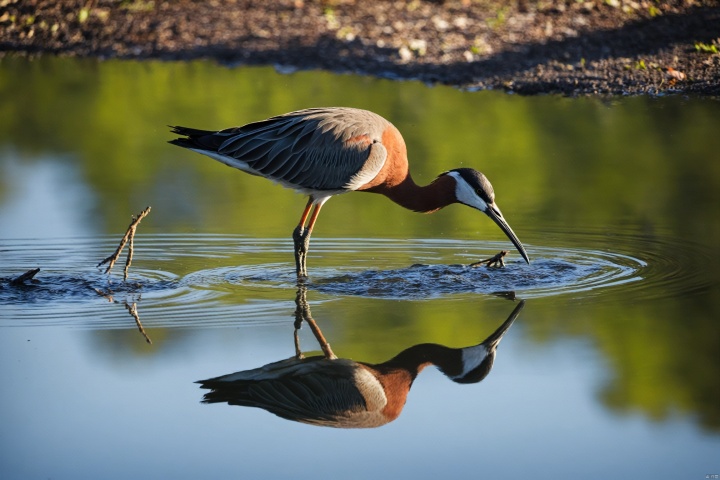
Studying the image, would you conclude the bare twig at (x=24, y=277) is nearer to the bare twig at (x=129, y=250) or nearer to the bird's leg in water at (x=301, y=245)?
the bare twig at (x=129, y=250)

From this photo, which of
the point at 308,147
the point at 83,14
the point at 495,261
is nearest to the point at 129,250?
the point at 308,147

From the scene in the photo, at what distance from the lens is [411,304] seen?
816 centimetres

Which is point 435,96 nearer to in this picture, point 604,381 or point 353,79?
point 353,79

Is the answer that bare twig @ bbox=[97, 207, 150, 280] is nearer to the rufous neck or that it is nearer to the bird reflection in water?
the bird reflection in water

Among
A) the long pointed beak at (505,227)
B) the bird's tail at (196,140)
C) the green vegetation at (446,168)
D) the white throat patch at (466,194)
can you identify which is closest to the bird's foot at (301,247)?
the green vegetation at (446,168)

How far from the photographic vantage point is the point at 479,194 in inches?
369

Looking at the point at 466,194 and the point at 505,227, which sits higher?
the point at 466,194

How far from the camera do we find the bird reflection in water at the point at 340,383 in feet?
20.1

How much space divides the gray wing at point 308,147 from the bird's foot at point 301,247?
0.40m

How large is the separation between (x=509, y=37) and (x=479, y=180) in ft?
31.7

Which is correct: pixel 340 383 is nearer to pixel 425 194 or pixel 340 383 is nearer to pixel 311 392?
pixel 311 392

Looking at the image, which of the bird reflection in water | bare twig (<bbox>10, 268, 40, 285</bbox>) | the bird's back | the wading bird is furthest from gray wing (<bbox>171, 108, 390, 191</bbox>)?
the bird's back

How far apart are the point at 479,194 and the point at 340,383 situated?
10.8 ft

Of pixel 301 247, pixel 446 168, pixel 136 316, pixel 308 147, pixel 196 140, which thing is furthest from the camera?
pixel 446 168
